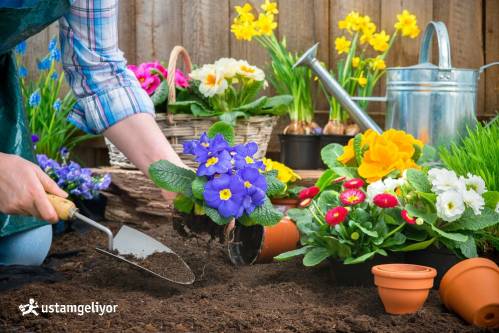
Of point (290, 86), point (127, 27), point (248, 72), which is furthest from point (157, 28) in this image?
point (248, 72)

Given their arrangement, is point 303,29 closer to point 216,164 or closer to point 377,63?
point 377,63

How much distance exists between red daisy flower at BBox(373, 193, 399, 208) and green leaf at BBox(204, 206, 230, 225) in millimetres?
337

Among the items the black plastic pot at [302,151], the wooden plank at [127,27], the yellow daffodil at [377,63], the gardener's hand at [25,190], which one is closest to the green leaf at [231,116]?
the black plastic pot at [302,151]

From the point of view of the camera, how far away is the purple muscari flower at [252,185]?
1625 millimetres

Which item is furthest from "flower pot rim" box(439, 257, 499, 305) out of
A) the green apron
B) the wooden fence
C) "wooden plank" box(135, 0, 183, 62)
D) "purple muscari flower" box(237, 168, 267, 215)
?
"wooden plank" box(135, 0, 183, 62)

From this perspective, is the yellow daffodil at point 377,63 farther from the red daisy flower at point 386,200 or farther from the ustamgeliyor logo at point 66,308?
the ustamgeliyor logo at point 66,308

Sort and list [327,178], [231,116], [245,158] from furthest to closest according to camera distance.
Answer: [231,116]
[327,178]
[245,158]

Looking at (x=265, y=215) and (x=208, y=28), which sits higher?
(x=208, y=28)

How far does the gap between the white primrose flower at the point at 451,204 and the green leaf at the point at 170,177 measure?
0.56 meters

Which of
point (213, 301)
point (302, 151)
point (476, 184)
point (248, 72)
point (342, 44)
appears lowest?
point (213, 301)

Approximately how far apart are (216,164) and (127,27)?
2.00 metres

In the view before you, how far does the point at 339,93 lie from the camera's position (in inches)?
Answer: 110

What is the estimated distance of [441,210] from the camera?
160 cm

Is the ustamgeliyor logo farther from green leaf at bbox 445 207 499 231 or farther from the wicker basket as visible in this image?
→ the wicker basket
